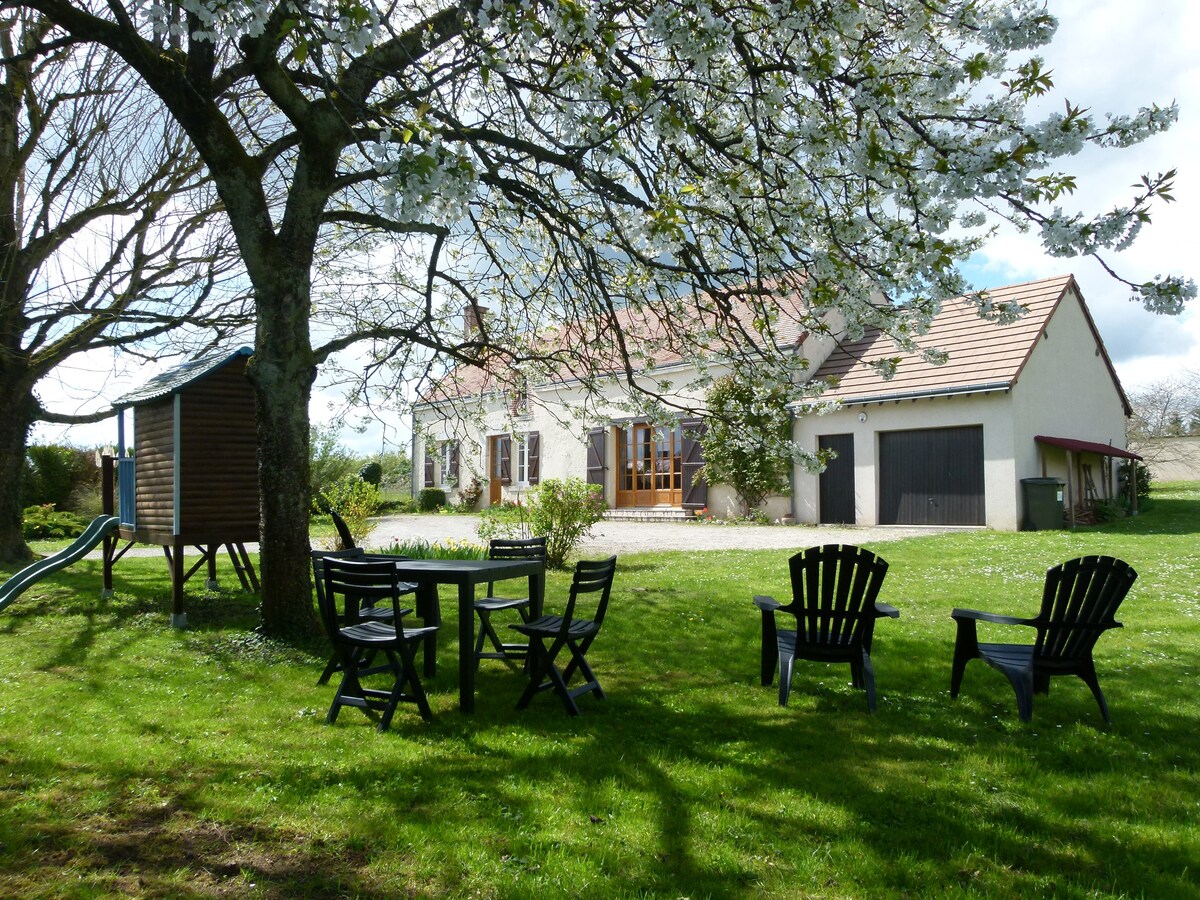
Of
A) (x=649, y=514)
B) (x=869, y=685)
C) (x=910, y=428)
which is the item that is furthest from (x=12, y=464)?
(x=910, y=428)

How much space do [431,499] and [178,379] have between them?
18692mm

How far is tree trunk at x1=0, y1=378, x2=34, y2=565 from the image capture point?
11859mm

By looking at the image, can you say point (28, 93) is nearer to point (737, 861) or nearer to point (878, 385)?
point (737, 861)

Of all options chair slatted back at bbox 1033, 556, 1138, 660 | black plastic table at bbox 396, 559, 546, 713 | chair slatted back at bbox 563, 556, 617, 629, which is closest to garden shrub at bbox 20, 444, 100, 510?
black plastic table at bbox 396, 559, 546, 713

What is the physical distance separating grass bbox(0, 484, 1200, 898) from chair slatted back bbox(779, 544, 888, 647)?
0.46 m

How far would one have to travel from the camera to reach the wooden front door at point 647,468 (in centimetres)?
2150

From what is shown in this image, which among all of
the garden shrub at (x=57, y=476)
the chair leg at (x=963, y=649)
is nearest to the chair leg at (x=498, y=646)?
the chair leg at (x=963, y=649)

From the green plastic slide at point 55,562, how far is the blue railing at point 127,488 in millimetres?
138

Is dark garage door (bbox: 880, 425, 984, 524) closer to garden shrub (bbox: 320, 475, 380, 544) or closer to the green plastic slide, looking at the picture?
garden shrub (bbox: 320, 475, 380, 544)

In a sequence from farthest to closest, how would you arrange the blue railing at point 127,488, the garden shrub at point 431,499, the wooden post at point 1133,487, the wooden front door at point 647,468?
the garden shrub at point 431,499
the wooden front door at point 647,468
the wooden post at point 1133,487
the blue railing at point 127,488

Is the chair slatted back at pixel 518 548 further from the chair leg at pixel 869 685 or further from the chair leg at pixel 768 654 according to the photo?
the chair leg at pixel 869 685

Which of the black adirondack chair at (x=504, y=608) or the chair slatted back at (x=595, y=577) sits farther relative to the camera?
the black adirondack chair at (x=504, y=608)

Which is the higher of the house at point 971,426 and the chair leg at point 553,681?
the house at point 971,426

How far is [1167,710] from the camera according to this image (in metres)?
4.96
